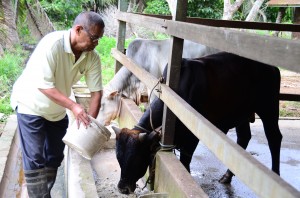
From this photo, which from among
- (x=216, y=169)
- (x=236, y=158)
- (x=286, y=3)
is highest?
(x=286, y=3)

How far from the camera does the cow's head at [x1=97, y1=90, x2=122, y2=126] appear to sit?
225 inches

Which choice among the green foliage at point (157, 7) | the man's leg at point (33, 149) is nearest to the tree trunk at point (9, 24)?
the green foliage at point (157, 7)

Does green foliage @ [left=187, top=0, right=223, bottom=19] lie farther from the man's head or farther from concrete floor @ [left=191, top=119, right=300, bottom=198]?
the man's head

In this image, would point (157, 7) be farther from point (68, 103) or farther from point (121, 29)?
point (68, 103)

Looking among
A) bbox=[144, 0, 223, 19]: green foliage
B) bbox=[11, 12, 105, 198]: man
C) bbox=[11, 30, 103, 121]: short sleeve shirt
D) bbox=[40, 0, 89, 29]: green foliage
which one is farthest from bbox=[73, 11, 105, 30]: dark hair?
bbox=[144, 0, 223, 19]: green foliage

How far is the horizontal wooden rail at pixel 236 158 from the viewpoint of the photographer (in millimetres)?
1816

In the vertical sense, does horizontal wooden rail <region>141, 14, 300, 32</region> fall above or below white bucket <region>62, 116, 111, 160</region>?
above

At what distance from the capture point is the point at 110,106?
19.2 feet

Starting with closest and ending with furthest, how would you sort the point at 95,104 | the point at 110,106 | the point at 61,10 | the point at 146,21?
the point at 95,104 → the point at 146,21 → the point at 110,106 → the point at 61,10

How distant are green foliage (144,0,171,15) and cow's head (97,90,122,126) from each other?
16.6m

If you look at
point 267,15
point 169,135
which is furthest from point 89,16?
point 267,15

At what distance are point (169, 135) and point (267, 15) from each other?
921 inches

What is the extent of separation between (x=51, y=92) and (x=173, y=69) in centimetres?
107

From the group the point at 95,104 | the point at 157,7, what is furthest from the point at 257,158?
the point at 157,7
